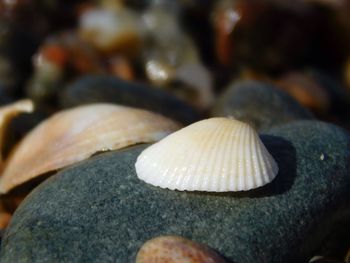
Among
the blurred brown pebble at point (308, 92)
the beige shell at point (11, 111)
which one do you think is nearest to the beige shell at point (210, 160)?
the beige shell at point (11, 111)

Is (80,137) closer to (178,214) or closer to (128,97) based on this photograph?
(178,214)

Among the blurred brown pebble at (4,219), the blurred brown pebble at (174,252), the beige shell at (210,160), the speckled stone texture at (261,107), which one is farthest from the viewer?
the speckled stone texture at (261,107)

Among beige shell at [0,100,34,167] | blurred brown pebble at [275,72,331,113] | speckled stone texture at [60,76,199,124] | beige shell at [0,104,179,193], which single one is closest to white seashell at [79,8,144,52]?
blurred brown pebble at [275,72,331,113]

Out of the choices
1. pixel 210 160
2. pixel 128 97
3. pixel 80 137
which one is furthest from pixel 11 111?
pixel 210 160

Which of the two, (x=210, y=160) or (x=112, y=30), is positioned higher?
(x=210, y=160)

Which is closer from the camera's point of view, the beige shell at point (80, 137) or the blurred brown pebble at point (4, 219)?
the blurred brown pebble at point (4, 219)

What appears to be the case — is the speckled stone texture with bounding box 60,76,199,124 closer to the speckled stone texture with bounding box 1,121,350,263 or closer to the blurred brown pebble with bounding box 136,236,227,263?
the speckled stone texture with bounding box 1,121,350,263

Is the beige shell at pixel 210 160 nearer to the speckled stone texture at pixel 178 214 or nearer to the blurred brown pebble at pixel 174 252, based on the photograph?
the speckled stone texture at pixel 178 214
